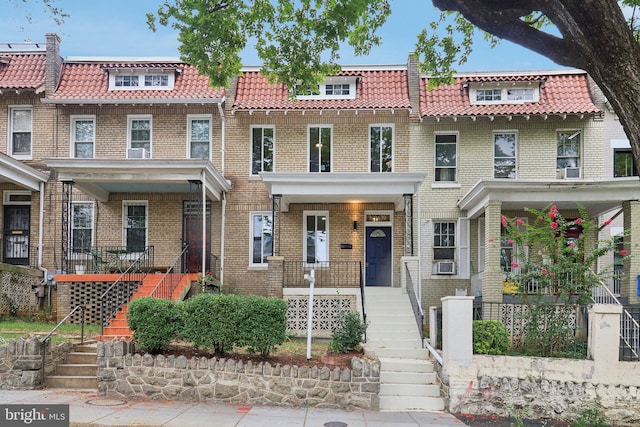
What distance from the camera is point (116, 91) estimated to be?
1908 cm

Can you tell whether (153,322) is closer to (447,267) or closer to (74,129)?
(447,267)

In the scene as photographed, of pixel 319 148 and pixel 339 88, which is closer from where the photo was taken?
pixel 319 148

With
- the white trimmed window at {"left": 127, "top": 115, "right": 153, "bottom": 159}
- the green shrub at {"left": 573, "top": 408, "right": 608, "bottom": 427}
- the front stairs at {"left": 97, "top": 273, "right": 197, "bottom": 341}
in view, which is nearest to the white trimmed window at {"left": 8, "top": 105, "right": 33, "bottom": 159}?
the white trimmed window at {"left": 127, "top": 115, "right": 153, "bottom": 159}

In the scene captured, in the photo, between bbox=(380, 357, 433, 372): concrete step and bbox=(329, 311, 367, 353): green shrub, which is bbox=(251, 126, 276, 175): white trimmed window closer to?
bbox=(329, 311, 367, 353): green shrub

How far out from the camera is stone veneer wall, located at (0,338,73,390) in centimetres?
1045

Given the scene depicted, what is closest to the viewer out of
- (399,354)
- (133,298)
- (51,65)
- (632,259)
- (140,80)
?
(399,354)

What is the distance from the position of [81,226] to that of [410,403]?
13.2 m

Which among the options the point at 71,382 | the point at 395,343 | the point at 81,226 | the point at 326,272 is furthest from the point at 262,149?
the point at 71,382

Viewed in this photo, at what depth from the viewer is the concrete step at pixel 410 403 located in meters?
10.5

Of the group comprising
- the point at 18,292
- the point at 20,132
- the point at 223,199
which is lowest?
the point at 18,292

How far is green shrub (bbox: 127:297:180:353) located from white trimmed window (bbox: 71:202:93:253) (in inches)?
360

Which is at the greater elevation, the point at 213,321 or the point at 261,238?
the point at 261,238

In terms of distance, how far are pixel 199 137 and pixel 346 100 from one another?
5108 millimetres

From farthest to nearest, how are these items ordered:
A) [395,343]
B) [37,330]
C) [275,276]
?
[275,276] → [37,330] → [395,343]
